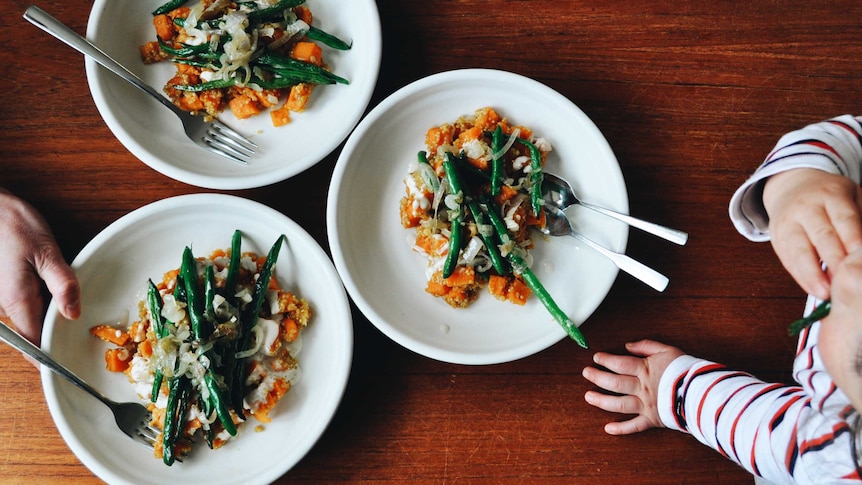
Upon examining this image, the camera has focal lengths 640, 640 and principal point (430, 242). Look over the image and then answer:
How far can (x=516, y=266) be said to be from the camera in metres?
1.85

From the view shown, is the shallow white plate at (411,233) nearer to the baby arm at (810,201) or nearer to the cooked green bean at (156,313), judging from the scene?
the baby arm at (810,201)

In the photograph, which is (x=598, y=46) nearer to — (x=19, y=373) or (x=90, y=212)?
(x=90, y=212)

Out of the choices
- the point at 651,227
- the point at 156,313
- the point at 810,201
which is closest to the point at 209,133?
the point at 156,313

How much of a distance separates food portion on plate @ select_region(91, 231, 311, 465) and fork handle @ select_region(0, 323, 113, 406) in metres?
0.11

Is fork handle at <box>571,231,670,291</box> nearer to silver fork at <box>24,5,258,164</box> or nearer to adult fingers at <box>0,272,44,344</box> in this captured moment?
silver fork at <box>24,5,258,164</box>

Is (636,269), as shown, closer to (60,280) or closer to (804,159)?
(804,159)

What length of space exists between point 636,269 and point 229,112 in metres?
1.31

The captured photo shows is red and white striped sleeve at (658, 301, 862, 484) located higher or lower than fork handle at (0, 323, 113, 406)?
higher

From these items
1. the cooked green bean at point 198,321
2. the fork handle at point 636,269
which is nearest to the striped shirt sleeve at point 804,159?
the fork handle at point 636,269

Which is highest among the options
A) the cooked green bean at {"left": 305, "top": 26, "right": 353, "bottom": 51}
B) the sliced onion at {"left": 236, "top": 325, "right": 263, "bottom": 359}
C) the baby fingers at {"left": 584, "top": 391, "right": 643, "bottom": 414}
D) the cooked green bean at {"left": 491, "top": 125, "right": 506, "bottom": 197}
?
the cooked green bean at {"left": 305, "top": 26, "right": 353, "bottom": 51}

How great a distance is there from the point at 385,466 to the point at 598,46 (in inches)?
58.6

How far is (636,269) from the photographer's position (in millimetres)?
1775

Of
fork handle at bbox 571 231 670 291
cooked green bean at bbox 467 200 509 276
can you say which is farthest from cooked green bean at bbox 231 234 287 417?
fork handle at bbox 571 231 670 291

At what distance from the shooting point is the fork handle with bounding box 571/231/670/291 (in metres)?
1.76
